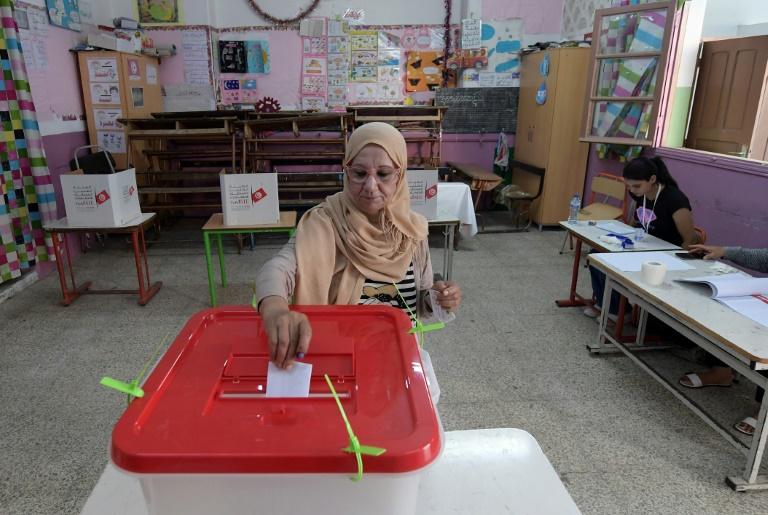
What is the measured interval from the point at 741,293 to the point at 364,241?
5.28 ft

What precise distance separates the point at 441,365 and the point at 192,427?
2.16 m

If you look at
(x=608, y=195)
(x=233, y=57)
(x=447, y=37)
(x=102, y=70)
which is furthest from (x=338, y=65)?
(x=608, y=195)

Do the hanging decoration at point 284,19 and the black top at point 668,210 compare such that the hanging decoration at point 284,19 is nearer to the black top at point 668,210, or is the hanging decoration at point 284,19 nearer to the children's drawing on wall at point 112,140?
the children's drawing on wall at point 112,140

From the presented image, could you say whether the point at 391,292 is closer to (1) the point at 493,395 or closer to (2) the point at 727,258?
(1) the point at 493,395

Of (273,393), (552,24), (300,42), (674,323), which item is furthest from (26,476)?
(552,24)

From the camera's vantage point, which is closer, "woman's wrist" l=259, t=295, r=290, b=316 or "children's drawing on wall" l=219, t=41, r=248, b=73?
"woman's wrist" l=259, t=295, r=290, b=316

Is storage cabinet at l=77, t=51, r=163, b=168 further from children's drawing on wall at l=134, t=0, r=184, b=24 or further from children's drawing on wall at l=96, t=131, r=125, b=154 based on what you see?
children's drawing on wall at l=134, t=0, r=184, b=24

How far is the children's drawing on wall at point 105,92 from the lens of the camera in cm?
461

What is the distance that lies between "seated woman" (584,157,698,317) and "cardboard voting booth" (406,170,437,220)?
1.21 metres

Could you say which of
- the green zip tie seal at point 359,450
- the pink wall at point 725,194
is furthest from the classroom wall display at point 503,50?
the green zip tie seal at point 359,450

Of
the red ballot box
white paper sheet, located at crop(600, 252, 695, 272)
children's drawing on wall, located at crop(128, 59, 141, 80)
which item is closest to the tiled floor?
white paper sheet, located at crop(600, 252, 695, 272)

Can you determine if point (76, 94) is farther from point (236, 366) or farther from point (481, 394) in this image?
point (236, 366)

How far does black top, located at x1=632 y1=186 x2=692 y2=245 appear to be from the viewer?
9.43 feet

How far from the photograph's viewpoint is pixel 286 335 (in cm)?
80
